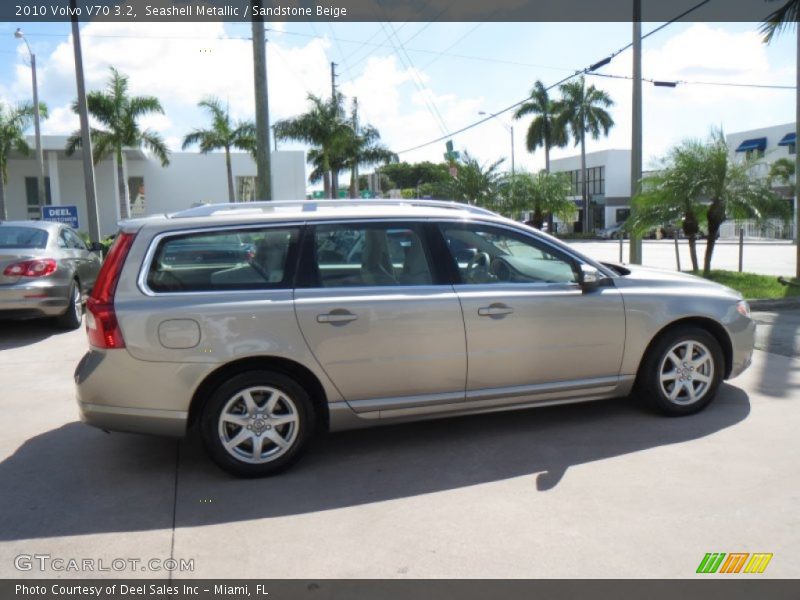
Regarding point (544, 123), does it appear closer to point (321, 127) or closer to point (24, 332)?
point (321, 127)

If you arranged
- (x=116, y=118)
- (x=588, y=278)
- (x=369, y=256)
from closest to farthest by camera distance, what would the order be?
1. (x=369, y=256)
2. (x=588, y=278)
3. (x=116, y=118)

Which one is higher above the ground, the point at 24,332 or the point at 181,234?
the point at 181,234

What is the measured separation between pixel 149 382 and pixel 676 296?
12.5ft

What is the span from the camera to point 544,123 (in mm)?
50312

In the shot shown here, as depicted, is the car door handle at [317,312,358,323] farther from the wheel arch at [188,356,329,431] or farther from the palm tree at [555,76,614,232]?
the palm tree at [555,76,614,232]

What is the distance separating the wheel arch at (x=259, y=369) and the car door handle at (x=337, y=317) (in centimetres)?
33

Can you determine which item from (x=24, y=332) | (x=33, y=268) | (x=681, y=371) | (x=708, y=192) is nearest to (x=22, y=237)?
(x=33, y=268)

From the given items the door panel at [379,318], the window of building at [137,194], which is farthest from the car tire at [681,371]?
the window of building at [137,194]

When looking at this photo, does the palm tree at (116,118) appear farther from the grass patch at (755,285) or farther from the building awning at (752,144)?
the building awning at (752,144)

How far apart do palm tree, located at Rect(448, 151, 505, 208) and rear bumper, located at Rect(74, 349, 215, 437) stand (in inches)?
1103

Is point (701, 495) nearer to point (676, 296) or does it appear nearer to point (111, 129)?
point (676, 296)

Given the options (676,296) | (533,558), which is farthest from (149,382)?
(676,296)

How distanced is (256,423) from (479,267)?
1920mm

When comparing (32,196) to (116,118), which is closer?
(116,118)
